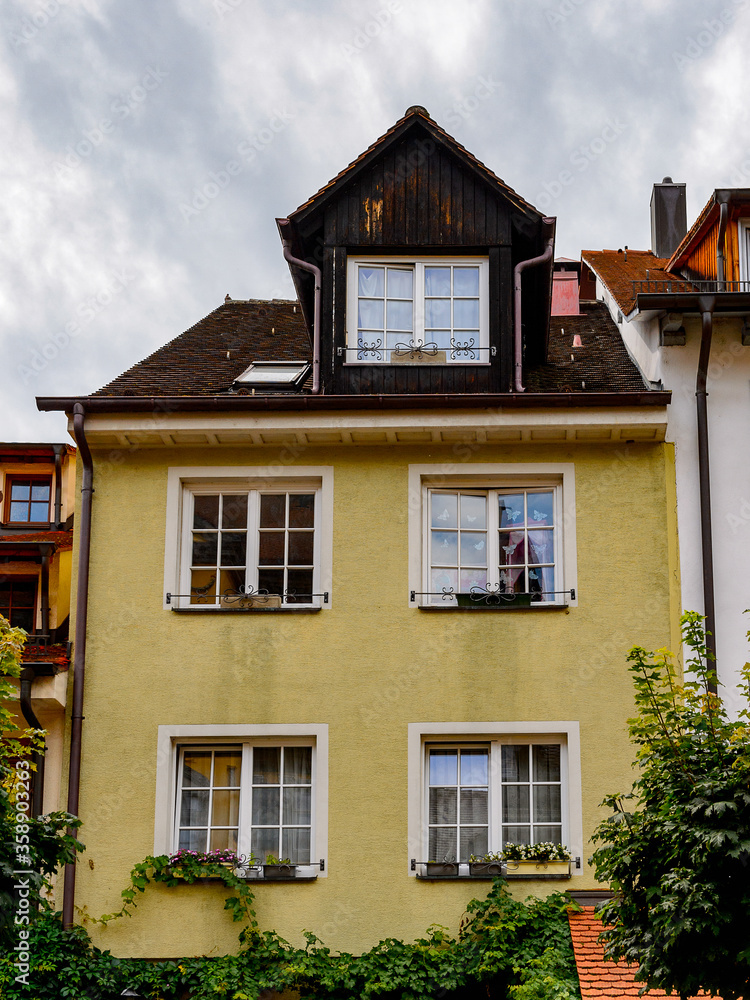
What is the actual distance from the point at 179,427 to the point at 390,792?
477 centimetres

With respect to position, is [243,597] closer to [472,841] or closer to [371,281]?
[472,841]

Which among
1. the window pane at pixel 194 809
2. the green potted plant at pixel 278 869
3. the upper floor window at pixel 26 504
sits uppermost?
the upper floor window at pixel 26 504

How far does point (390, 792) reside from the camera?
1411 centimetres

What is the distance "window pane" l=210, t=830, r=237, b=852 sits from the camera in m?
14.3

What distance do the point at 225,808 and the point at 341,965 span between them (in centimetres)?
218

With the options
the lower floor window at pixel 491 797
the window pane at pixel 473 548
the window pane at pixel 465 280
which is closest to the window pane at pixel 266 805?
the lower floor window at pixel 491 797

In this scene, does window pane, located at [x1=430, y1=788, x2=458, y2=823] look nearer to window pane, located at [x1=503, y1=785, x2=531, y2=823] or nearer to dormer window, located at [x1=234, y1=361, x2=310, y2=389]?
window pane, located at [x1=503, y1=785, x2=531, y2=823]

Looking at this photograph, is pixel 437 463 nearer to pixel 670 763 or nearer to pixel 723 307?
pixel 723 307

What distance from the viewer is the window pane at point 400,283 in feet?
52.5

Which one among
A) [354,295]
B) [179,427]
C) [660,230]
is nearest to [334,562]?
[179,427]

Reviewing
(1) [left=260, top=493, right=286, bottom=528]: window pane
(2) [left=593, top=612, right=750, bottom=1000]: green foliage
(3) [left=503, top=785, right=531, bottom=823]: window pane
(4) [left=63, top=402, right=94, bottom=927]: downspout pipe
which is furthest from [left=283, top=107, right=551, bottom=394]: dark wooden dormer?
(2) [left=593, top=612, right=750, bottom=1000]: green foliage

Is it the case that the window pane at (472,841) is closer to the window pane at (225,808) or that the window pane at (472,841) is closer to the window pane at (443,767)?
the window pane at (443,767)

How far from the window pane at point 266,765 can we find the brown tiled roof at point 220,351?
427cm

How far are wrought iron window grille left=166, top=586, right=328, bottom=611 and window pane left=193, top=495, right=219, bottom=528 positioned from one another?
0.84m
